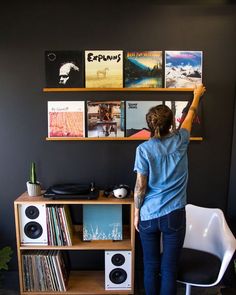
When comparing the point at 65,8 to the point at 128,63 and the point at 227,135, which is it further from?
the point at 227,135

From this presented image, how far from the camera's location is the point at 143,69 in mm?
2143

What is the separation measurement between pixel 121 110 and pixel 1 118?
40.8 inches

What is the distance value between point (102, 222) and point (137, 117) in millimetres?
911

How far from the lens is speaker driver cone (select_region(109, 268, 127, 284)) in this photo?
2.05 metres

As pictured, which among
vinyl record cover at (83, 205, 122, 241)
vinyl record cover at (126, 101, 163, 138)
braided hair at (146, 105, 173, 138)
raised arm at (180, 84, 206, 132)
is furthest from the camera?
vinyl record cover at (126, 101, 163, 138)

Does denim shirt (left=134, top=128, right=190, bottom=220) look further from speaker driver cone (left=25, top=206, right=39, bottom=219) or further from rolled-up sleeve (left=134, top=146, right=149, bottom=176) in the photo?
speaker driver cone (left=25, top=206, right=39, bottom=219)

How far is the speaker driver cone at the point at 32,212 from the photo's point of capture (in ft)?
6.53

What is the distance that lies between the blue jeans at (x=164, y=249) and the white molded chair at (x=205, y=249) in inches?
4.0

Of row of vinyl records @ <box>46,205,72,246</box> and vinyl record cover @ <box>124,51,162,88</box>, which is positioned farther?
vinyl record cover @ <box>124,51,162,88</box>

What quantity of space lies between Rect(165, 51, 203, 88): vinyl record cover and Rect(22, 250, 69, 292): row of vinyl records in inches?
68.4

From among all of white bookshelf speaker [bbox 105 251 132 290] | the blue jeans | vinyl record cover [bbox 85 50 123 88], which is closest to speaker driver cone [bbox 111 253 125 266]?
white bookshelf speaker [bbox 105 251 132 290]

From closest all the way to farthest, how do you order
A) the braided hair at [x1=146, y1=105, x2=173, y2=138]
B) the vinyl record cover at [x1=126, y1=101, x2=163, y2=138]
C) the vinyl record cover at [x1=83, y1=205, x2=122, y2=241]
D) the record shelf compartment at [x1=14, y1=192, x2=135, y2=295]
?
the braided hair at [x1=146, y1=105, x2=173, y2=138]
the record shelf compartment at [x1=14, y1=192, x2=135, y2=295]
the vinyl record cover at [x1=83, y1=205, x2=122, y2=241]
the vinyl record cover at [x1=126, y1=101, x2=163, y2=138]

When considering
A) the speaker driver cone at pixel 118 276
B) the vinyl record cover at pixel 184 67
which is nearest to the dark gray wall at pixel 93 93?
the vinyl record cover at pixel 184 67

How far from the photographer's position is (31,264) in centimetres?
204
